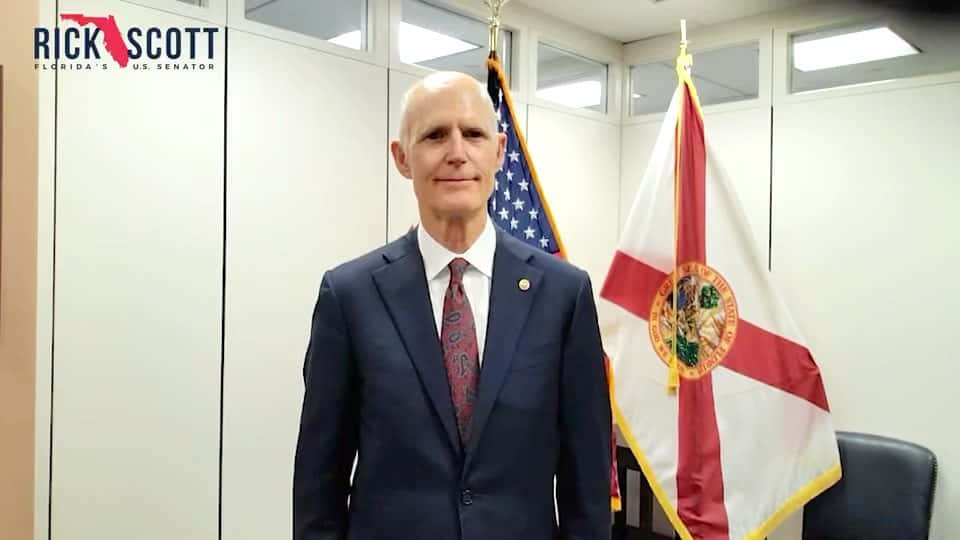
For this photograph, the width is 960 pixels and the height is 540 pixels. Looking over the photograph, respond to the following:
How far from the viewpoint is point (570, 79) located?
3.80 m

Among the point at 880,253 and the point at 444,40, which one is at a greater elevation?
the point at 444,40

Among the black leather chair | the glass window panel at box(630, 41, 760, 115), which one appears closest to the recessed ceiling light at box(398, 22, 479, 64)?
the glass window panel at box(630, 41, 760, 115)

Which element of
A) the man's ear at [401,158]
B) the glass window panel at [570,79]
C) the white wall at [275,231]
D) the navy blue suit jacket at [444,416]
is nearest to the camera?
the navy blue suit jacket at [444,416]

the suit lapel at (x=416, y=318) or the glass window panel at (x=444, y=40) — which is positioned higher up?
the glass window panel at (x=444, y=40)

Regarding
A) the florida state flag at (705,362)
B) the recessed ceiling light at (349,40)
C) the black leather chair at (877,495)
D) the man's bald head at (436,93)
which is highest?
the recessed ceiling light at (349,40)

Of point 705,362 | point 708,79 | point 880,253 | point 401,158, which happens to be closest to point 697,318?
point 705,362

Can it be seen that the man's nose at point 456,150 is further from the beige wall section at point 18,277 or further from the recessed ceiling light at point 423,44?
the recessed ceiling light at point 423,44

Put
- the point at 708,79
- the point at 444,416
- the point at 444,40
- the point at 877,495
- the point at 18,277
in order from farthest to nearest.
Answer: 1. the point at 708,79
2. the point at 444,40
3. the point at 877,495
4. the point at 18,277
5. the point at 444,416

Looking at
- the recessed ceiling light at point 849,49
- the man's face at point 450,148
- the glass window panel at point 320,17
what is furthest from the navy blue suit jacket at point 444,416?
the recessed ceiling light at point 849,49

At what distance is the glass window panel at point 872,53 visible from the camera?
9.59 feet

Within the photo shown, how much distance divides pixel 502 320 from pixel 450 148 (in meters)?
0.30

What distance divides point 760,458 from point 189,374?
2155 mm

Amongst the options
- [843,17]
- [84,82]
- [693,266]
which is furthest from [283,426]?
[843,17]

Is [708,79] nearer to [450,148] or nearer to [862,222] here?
[862,222]
